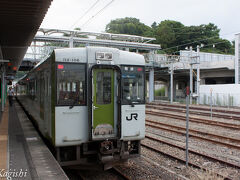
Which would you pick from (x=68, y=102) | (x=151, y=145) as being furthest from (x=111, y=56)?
(x=151, y=145)

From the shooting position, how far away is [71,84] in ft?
20.6

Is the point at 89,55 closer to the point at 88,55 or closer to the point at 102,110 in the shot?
the point at 88,55

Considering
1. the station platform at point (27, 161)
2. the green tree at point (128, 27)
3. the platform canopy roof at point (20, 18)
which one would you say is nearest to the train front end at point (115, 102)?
→ the station platform at point (27, 161)

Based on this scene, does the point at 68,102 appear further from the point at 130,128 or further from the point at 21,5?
the point at 21,5

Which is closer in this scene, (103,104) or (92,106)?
(92,106)

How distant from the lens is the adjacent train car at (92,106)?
6.21 m

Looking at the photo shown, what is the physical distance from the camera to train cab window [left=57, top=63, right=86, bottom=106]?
20.4 ft

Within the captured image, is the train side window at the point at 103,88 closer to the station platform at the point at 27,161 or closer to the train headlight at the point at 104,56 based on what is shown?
the train headlight at the point at 104,56

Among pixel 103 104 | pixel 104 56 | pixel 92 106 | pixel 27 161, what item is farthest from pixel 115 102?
pixel 27 161

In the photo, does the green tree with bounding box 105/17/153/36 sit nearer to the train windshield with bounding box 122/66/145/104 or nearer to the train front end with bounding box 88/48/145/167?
the train windshield with bounding box 122/66/145/104

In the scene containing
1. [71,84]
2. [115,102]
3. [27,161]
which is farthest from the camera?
[115,102]

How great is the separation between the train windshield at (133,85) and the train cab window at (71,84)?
1.02 m

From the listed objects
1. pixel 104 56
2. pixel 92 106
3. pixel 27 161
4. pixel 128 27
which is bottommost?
pixel 27 161

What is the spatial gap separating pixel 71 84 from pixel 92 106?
2.32 ft
